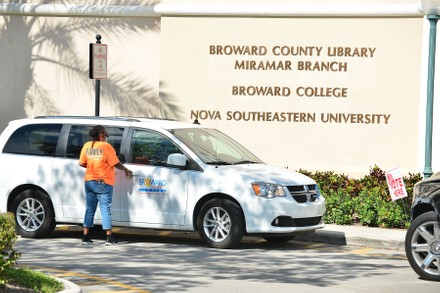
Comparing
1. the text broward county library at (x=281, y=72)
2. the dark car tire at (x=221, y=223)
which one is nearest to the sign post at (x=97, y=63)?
the text broward county library at (x=281, y=72)

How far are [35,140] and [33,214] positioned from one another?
3.72 feet

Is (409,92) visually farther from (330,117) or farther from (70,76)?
(70,76)

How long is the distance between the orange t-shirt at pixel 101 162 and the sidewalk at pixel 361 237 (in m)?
3.18

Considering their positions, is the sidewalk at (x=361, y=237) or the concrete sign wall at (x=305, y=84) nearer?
the sidewalk at (x=361, y=237)

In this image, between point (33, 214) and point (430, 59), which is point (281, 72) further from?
point (33, 214)

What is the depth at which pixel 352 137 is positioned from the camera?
75.4 ft

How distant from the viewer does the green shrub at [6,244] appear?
1045 centimetres

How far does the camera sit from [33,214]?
1717cm

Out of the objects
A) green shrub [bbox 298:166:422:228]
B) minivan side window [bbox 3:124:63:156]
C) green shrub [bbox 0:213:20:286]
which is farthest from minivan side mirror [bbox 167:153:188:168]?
green shrub [bbox 0:213:20:286]

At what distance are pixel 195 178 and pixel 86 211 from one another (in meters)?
1.62

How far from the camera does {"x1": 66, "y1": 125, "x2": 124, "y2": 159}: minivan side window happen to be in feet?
56.2

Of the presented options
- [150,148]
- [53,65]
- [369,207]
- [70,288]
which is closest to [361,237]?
[369,207]

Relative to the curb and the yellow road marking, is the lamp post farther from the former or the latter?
the curb

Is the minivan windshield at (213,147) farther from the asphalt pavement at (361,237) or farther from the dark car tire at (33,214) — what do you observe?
the dark car tire at (33,214)
